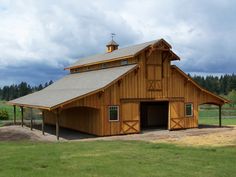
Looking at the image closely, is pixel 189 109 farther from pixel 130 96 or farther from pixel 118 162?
pixel 118 162

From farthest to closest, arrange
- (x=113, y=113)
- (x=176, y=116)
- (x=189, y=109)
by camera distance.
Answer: (x=189, y=109) < (x=176, y=116) < (x=113, y=113)

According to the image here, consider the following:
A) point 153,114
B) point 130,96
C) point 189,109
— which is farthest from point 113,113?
point 153,114

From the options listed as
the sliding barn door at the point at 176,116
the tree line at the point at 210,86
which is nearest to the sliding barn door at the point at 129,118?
the sliding barn door at the point at 176,116

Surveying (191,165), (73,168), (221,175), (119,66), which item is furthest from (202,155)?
(119,66)

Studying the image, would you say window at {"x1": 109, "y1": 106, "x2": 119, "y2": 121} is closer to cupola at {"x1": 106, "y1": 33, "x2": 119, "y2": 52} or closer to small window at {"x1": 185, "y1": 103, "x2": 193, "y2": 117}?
small window at {"x1": 185, "y1": 103, "x2": 193, "y2": 117}

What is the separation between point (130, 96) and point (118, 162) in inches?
520

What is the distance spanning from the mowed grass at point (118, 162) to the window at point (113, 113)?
8.02m

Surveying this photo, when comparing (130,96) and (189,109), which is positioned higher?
(130,96)

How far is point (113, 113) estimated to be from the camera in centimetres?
2561

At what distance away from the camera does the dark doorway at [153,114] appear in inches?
1316

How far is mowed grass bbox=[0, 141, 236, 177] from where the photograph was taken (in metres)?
11.6

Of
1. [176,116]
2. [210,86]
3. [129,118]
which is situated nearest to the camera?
[129,118]

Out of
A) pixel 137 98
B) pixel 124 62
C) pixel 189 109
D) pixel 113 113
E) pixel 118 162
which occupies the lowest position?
pixel 118 162

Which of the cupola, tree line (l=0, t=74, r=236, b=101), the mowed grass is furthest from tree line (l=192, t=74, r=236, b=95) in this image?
the mowed grass
